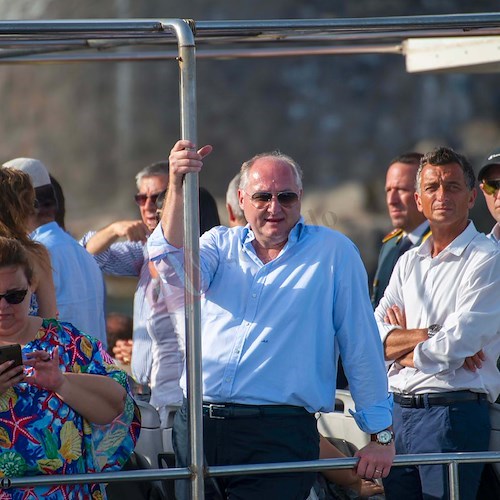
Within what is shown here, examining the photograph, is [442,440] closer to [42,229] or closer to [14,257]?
[14,257]

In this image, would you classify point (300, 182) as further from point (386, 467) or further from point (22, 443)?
point (22, 443)

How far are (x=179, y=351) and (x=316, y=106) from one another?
811 inches

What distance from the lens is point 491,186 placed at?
4.33 meters

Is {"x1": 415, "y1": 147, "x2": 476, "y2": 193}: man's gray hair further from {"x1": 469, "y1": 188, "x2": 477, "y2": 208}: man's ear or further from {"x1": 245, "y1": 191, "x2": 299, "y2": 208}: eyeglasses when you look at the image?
{"x1": 245, "y1": 191, "x2": 299, "y2": 208}: eyeglasses

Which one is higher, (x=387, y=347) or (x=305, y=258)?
(x=305, y=258)

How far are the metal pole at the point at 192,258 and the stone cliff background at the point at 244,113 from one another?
18.2 m

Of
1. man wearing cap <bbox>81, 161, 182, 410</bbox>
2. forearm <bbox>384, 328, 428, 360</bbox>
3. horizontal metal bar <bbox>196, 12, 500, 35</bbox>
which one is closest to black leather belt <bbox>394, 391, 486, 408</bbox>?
forearm <bbox>384, 328, 428, 360</bbox>

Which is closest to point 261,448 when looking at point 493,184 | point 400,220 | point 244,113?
point 493,184

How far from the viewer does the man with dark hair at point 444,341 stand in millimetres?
3498

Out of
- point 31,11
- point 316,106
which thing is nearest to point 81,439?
point 31,11

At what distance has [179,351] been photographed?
13.3ft

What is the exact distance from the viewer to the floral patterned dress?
2.77 m

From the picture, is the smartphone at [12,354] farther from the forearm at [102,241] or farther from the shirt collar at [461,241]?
the forearm at [102,241]

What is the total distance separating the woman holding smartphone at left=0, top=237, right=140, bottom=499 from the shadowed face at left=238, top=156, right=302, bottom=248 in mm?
610
